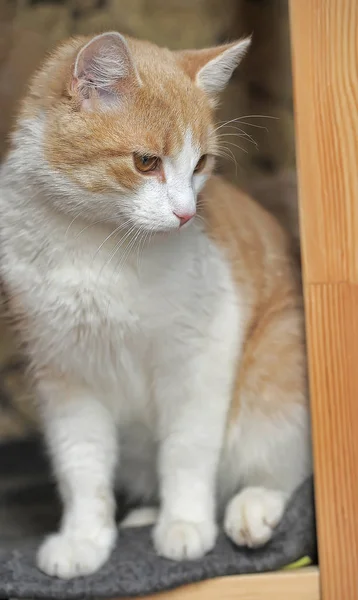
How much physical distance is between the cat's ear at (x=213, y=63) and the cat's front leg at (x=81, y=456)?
0.55 metres

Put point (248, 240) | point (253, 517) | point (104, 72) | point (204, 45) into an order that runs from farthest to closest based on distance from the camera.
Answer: point (204, 45) < point (248, 240) < point (253, 517) < point (104, 72)

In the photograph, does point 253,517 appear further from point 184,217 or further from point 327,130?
point 327,130

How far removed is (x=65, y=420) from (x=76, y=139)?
1.56 ft

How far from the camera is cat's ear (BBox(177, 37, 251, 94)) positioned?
1029 millimetres

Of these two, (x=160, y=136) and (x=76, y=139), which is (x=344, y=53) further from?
(x=76, y=139)

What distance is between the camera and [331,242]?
0.95 meters

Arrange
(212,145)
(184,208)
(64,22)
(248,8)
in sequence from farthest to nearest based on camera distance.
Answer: (64,22) → (248,8) → (212,145) → (184,208)

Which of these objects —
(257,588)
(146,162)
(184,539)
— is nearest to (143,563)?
(184,539)

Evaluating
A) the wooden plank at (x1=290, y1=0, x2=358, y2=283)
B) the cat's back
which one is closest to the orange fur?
the cat's back

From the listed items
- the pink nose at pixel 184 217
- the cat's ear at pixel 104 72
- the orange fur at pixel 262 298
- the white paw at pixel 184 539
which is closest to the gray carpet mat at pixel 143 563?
the white paw at pixel 184 539

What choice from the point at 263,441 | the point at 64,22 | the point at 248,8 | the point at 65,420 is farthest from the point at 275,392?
the point at 64,22

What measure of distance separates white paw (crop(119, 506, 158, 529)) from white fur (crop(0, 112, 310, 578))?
0.08 ft

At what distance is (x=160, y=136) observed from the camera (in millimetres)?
931

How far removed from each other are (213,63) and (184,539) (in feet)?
2.43
